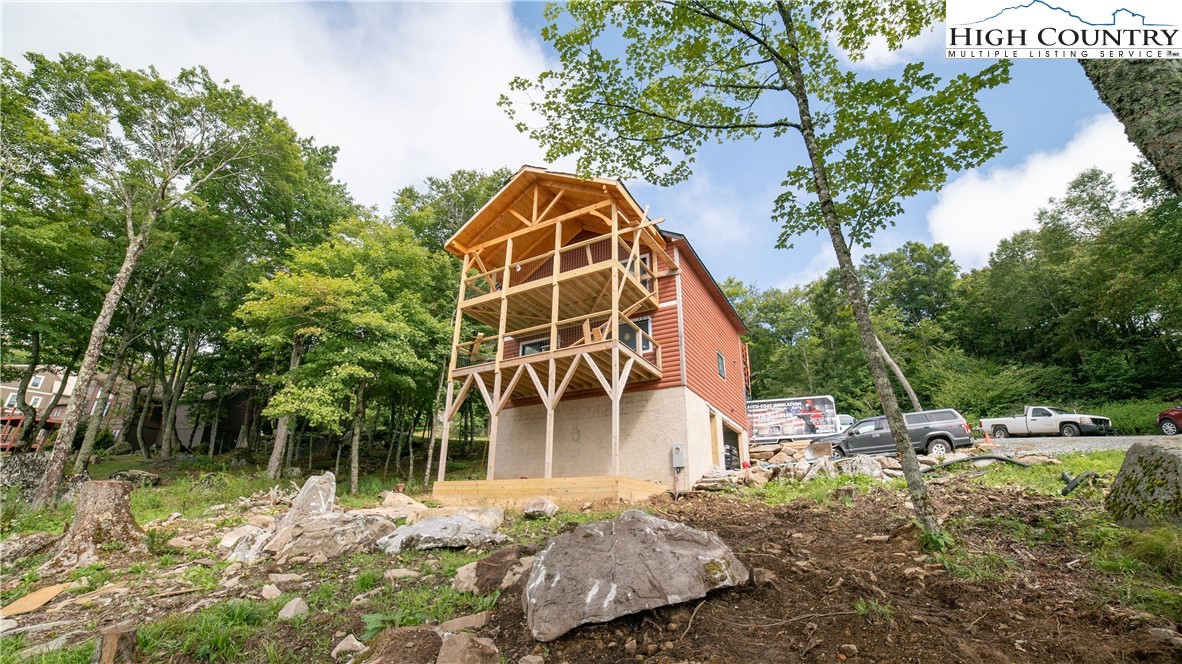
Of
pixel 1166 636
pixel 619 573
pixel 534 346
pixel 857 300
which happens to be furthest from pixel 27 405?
pixel 1166 636

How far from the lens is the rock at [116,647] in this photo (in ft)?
10.1

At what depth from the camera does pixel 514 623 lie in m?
3.33

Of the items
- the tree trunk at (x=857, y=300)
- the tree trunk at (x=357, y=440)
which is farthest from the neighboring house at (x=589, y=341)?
the tree trunk at (x=857, y=300)

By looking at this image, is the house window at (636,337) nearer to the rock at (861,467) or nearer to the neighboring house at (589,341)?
the neighboring house at (589,341)

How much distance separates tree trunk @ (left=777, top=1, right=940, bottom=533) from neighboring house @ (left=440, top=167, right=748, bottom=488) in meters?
6.18

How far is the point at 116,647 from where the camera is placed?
3.14m

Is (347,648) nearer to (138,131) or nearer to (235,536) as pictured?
(235,536)

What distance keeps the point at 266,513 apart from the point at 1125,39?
44.0 feet

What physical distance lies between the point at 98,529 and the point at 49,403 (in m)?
37.4

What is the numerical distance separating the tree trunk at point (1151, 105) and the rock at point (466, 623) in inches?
200

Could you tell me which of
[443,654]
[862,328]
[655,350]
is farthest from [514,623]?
[655,350]

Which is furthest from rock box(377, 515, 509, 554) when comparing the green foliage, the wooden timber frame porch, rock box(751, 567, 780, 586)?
the wooden timber frame porch

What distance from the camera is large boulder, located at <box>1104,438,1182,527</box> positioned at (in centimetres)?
382

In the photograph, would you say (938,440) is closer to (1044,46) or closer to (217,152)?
(1044,46)
